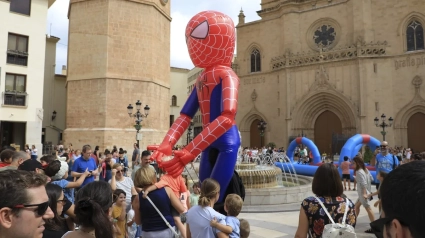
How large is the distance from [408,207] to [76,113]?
20.8 meters

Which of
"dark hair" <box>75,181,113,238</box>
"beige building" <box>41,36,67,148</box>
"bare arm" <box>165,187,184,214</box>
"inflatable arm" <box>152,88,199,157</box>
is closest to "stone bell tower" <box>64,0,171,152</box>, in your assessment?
"beige building" <box>41,36,67,148</box>

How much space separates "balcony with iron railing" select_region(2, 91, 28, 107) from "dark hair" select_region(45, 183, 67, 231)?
58.4 feet

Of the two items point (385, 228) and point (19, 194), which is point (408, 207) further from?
point (19, 194)

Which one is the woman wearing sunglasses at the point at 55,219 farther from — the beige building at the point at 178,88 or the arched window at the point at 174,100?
the arched window at the point at 174,100

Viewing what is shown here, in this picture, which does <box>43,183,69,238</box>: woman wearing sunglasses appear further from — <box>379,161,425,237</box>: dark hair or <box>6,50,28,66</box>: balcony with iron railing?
<box>6,50,28,66</box>: balcony with iron railing

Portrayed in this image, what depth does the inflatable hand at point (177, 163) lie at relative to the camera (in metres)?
3.76

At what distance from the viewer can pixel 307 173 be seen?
15.1 metres

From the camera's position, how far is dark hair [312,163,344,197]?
2.45m

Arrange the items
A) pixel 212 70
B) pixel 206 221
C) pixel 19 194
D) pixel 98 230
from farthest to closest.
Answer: pixel 212 70 < pixel 206 221 < pixel 98 230 < pixel 19 194

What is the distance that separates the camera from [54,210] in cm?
232

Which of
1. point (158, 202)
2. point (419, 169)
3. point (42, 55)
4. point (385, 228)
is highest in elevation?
point (42, 55)

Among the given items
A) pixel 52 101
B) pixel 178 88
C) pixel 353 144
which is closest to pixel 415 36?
pixel 353 144

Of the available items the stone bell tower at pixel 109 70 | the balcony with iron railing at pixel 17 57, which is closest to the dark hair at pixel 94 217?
the stone bell tower at pixel 109 70

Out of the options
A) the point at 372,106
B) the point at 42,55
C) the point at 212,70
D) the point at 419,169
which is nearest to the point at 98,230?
the point at 419,169
